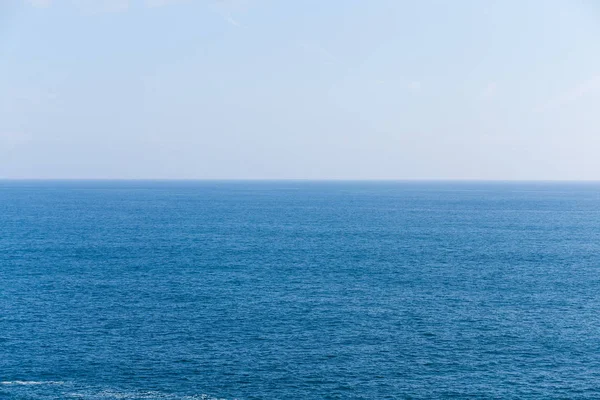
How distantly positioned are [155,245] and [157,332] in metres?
70.4

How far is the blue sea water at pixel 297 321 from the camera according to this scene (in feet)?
197

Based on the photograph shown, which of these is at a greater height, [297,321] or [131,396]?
[297,321]

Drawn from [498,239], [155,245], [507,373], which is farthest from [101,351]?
[498,239]

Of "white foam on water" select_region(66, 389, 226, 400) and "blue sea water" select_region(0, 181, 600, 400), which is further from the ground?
"blue sea water" select_region(0, 181, 600, 400)

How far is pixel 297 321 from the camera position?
78.4m

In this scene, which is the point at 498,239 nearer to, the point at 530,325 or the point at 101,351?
the point at 530,325

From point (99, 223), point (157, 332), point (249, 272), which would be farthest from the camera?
point (99, 223)

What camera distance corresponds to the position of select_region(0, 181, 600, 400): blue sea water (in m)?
60.1

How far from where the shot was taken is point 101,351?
6750 centimetres

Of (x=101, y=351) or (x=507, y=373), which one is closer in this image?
(x=507, y=373)

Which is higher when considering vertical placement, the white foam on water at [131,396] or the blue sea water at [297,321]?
the blue sea water at [297,321]

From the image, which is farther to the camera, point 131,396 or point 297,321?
point 297,321

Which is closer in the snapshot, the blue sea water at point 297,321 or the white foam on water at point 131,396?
the white foam on water at point 131,396

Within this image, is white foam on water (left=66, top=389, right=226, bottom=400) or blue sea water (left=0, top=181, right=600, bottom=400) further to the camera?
blue sea water (left=0, top=181, right=600, bottom=400)
